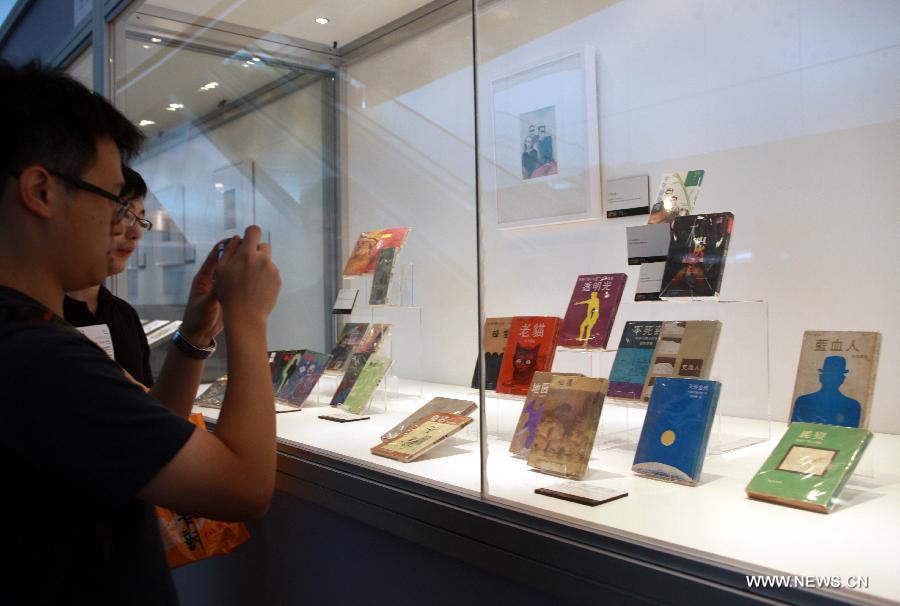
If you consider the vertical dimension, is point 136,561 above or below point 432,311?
below

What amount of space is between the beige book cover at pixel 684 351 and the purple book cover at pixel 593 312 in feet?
0.52

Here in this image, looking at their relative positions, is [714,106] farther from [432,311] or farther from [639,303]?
[432,311]

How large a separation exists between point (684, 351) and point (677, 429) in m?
0.33

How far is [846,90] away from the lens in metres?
1.72

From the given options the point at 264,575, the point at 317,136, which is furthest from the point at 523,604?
the point at 317,136

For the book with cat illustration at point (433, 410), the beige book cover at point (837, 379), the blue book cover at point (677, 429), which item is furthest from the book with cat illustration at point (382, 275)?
the beige book cover at point (837, 379)

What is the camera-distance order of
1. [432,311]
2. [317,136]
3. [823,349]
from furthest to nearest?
[317,136] < [432,311] < [823,349]

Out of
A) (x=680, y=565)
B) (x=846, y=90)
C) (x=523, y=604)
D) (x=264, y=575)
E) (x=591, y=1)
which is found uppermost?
(x=591, y=1)

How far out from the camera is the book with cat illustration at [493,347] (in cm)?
216

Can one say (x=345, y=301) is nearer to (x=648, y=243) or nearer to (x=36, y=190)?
(x=648, y=243)

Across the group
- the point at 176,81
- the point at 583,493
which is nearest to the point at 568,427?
the point at 583,493

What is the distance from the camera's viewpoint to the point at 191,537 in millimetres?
1938

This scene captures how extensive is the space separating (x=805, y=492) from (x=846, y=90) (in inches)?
38.5

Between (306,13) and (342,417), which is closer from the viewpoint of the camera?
(342,417)
